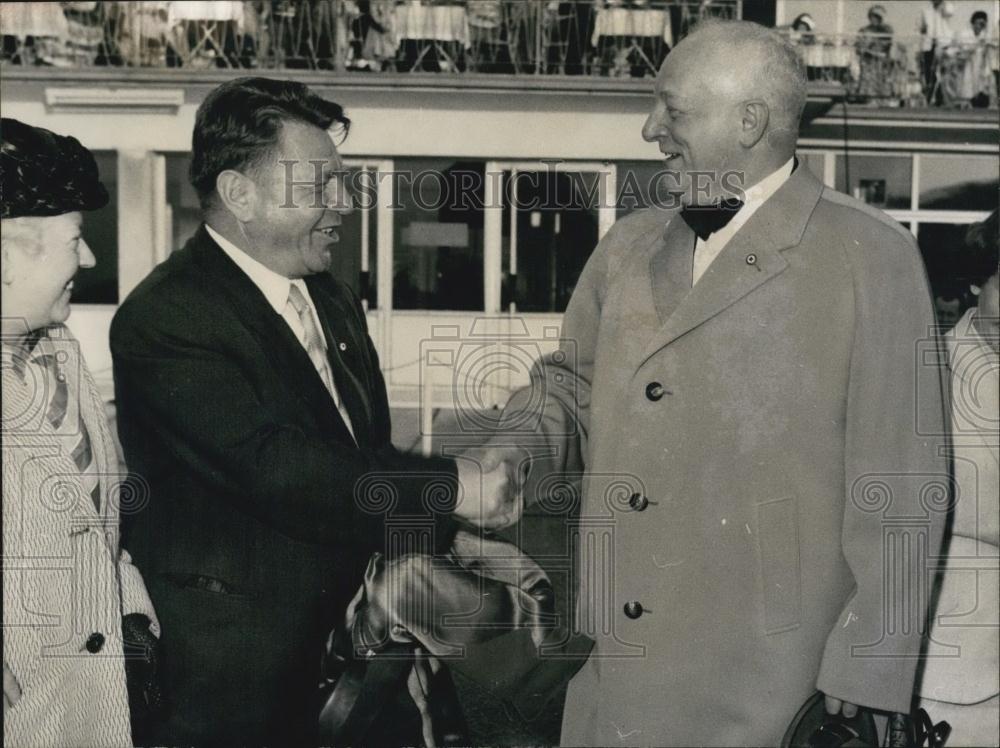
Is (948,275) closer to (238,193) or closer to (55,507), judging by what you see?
(238,193)

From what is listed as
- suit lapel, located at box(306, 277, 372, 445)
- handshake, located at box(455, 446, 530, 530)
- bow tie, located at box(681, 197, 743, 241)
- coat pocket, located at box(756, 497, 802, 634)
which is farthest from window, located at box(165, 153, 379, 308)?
coat pocket, located at box(756, 497, 802, 634)

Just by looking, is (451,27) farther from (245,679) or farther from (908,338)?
(245,679)

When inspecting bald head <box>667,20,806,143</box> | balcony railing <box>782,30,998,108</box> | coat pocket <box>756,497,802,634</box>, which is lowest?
coat pocket <box>756,497,802,634</box>

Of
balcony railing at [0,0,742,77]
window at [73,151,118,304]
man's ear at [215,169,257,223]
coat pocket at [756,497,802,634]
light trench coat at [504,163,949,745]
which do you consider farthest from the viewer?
balcony railing at [0,0,742,77]

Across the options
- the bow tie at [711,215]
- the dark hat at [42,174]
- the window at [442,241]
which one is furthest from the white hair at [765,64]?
the dark hat at [42,174]

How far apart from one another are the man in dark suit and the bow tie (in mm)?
1003

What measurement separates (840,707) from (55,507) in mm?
2258

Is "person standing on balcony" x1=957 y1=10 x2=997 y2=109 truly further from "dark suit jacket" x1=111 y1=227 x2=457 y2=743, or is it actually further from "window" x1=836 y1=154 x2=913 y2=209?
"dark suit jacket" x1=111 y1=227 x2=457 y2=743

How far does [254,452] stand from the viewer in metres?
3.47

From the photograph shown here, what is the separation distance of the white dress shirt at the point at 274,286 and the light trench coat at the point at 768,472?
813 mm

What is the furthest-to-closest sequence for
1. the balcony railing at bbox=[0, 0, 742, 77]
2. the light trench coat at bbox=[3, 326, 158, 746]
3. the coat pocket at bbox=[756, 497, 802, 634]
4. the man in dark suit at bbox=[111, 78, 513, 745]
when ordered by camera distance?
the balcony railing at bbox=[0, 0, 742, 77] < the man in dark suit at bbox=[111, 78, 513, 745] < the light trench coat at bbox=[3, 326, 158, 746] < the coat pocket at bbox=[756, 497, 802, 634]

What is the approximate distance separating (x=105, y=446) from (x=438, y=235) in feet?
4.17

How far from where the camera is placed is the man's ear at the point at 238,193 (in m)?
3.64

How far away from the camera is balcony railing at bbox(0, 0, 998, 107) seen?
163 inches
